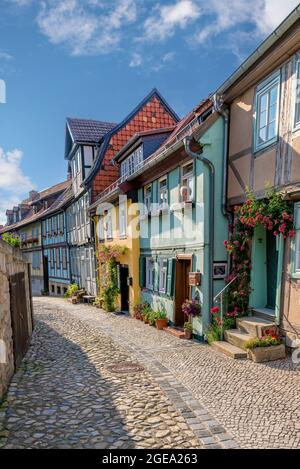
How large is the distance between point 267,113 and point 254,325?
4.65 m

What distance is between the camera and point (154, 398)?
521 cm

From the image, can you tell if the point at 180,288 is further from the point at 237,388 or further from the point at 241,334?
the point at 237,388

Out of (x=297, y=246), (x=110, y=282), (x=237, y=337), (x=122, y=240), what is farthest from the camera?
(x=110, y=282)

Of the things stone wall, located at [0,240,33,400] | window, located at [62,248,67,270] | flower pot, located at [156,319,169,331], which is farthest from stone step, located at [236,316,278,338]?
window, located at [62,248,67,270]

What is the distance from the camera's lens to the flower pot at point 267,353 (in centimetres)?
659

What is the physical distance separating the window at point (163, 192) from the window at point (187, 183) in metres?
1.17

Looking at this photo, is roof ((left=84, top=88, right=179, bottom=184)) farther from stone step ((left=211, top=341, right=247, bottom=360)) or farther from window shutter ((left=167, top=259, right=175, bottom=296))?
stone step ((left=211, top=341, right=247, bottom=360))

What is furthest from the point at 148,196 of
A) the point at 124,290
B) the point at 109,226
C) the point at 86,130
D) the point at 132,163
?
the point at 86,130

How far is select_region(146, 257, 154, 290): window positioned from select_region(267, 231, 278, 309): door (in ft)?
Answer: 17.0

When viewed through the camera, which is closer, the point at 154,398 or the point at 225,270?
the point at 154,398

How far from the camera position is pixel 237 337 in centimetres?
743

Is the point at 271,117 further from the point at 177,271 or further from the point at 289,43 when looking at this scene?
the point at 177,271

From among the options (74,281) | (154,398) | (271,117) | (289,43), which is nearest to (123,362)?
(154,398)
